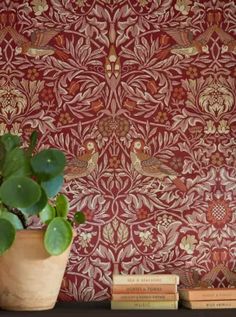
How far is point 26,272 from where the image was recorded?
1533 millimetres

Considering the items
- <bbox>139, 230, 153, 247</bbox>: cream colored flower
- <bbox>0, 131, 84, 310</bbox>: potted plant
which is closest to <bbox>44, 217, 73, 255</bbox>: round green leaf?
<bbox>0, 131, 84, 310</bbox>: potted plant

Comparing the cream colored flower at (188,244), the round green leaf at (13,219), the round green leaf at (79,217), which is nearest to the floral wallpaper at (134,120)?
the cream colored flower at (188,244)

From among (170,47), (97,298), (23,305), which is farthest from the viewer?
(170,47)

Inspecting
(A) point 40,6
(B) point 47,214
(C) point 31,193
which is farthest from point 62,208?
(A) point 40,6

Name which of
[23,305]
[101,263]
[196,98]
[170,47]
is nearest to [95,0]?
[170,47]

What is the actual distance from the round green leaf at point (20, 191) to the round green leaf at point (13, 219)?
59 millimetres

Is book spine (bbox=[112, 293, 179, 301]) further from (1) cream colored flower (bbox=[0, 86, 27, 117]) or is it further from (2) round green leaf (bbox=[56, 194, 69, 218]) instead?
(1) cream colored flower (bbox=[0, 86, 27, 117])

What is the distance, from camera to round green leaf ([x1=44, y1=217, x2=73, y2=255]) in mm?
1527

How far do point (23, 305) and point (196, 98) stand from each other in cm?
84

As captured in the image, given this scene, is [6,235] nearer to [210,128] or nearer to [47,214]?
[47,214]

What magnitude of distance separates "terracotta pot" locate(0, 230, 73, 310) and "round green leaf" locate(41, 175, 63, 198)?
0.11 meters

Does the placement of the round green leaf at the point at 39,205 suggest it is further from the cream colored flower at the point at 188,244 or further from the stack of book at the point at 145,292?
A: the cream colored flower at the point at 188,244

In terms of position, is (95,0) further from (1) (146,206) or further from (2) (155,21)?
(1) (146,206)

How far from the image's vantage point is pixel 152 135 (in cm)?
188
